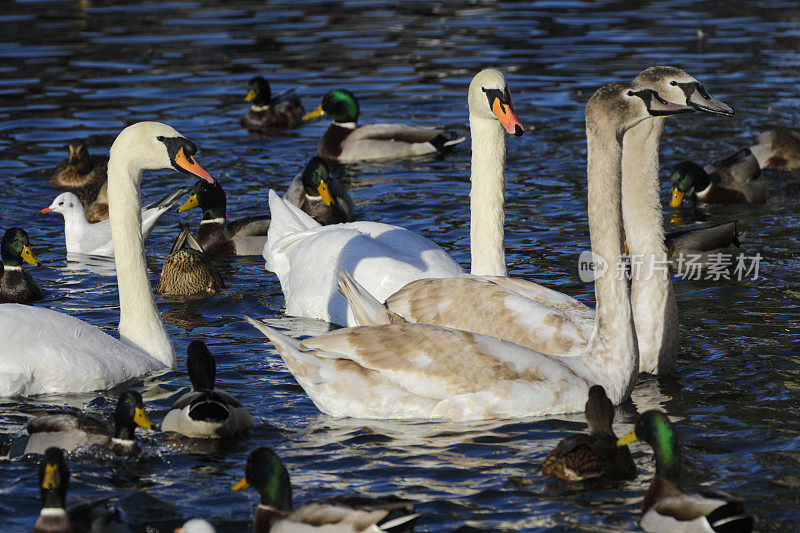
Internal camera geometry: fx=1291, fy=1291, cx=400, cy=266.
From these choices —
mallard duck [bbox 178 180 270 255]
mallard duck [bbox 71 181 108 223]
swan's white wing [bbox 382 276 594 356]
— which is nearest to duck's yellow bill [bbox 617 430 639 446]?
swan's white wing [bbox 382 276 594 356]

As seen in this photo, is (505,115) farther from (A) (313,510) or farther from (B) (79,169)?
(B) (79,169)

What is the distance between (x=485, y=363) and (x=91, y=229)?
261 inches

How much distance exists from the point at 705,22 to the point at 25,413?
21.2m

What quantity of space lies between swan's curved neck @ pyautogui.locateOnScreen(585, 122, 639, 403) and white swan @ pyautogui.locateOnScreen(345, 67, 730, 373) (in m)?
0.45

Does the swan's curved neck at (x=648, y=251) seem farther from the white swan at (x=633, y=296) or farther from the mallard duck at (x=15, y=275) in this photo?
the mallard duck at (x=15, y=275)

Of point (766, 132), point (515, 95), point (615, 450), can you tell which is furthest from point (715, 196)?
point (615, 450)

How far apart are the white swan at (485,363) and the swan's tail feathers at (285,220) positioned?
12.4 ft

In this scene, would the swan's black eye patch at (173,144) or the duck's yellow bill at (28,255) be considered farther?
the duck's yellow bill at (28,255)

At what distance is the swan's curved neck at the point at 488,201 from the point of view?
1032 centimetres

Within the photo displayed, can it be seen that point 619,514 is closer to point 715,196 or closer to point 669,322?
point 669,322

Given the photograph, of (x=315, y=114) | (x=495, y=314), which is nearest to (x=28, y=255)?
(x=495, y=314)

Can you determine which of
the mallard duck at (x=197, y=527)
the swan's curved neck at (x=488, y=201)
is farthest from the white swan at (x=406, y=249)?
the mallard duck at (x=197, y=527)

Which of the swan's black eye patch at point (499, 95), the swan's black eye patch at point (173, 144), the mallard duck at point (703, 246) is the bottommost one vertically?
the mallard duck at point (703, 246)

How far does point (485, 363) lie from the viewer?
7984 millimetres
